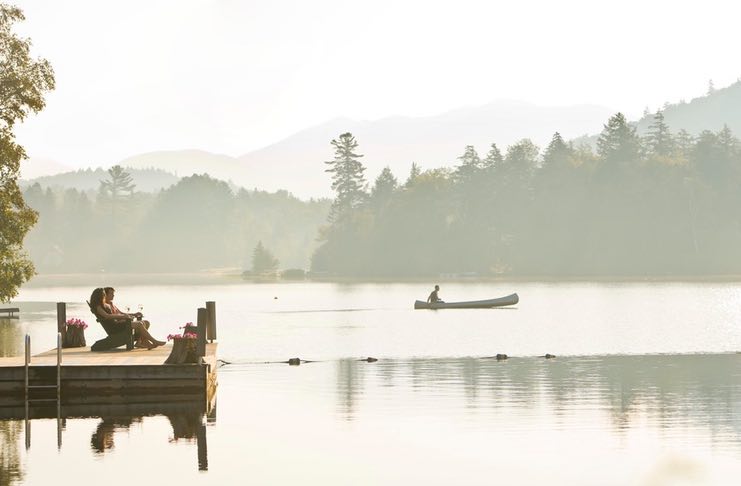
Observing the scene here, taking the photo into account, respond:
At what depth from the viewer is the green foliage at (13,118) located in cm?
5466

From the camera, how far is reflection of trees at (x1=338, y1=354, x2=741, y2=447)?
104ft

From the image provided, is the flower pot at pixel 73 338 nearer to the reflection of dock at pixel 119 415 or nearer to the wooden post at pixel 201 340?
the reflection of dock at pixel 119 415

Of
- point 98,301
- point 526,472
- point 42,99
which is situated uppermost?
point 42,99

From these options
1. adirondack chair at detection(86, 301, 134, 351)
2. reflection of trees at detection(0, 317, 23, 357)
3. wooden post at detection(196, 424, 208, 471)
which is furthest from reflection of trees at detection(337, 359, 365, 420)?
reflection of trees at detection(0, 317, 23, 357)

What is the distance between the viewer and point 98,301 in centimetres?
3616

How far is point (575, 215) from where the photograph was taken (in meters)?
177

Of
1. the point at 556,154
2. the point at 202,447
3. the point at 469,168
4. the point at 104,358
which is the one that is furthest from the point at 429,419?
the point at 469,168

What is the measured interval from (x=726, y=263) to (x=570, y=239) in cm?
2175

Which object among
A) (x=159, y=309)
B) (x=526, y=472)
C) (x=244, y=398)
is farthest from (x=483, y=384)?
(x=159, y=309)

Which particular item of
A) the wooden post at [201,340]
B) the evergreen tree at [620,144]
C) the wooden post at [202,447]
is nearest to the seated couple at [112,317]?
the wooden post at [201,340]

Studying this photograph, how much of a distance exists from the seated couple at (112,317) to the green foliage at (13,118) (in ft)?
59.9

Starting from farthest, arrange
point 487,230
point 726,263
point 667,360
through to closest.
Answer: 1. point 487,230
2. point 726,263
3. point 667,360

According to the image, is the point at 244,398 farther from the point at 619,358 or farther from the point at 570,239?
the point at 570,239

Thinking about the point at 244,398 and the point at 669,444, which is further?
the point at 244,398
